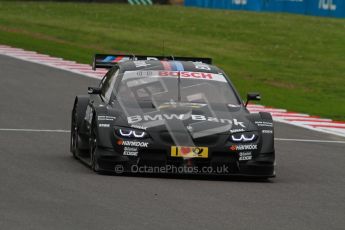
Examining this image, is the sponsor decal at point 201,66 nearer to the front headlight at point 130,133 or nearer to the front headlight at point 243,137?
the front headlight at point 243,137

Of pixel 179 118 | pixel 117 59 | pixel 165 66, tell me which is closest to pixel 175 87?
pixel 165 66

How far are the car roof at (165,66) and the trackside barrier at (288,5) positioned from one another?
3404 cm

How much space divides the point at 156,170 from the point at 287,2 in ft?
129

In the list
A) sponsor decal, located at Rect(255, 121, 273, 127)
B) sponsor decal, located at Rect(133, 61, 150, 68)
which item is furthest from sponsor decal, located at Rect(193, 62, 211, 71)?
sponsor decal, located at Rect(255, 121, 273, 127)

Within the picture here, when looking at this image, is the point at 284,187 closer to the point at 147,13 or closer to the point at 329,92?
the point at 329,92

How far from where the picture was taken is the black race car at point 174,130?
12398mm

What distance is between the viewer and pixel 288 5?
5047cm

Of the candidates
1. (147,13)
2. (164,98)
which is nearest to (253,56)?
(147,13)

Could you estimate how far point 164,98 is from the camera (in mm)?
13445

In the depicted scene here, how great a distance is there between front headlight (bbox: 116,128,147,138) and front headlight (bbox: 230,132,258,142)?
97 centimetres

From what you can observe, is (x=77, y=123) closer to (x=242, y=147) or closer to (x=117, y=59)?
(x=117, y=59)

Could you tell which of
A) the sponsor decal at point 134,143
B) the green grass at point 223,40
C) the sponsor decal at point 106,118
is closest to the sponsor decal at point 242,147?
the sponsor decal at point 134,143

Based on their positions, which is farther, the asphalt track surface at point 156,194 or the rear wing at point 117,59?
the rear wing at point 117,59

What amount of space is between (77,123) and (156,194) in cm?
346
